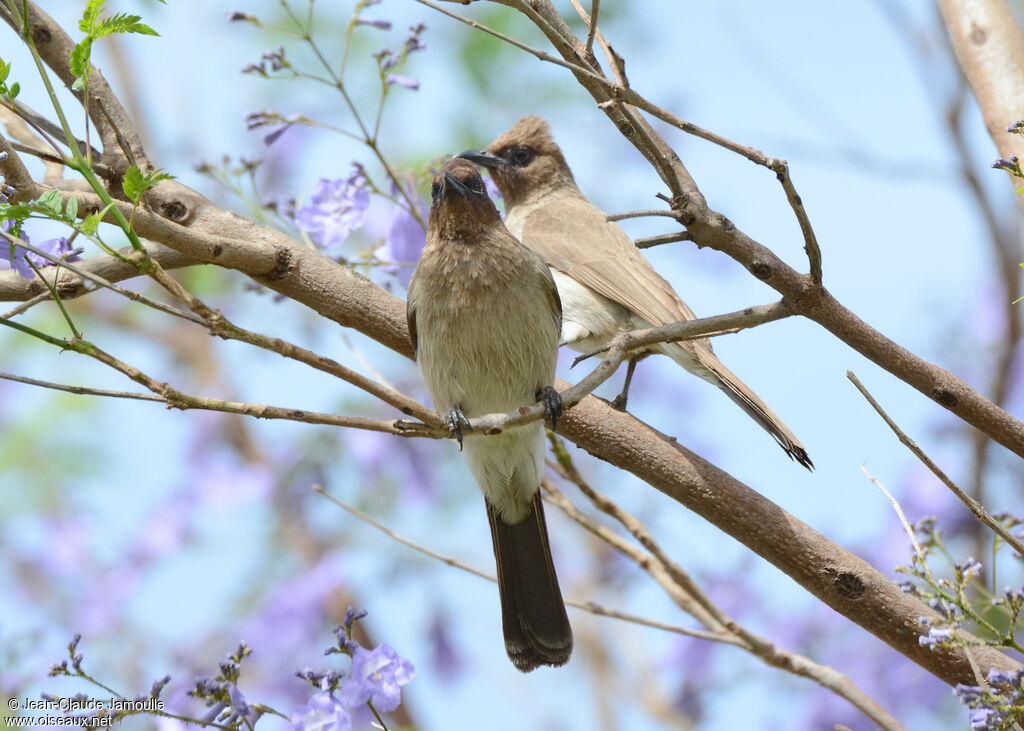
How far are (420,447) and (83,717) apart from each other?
4.34 metres

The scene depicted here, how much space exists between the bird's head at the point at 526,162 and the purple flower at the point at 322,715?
3.68 metres

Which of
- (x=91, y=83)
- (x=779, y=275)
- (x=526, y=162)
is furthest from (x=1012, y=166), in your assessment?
(x=526, y=162)

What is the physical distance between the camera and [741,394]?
159 inches

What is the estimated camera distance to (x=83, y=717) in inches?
93.7

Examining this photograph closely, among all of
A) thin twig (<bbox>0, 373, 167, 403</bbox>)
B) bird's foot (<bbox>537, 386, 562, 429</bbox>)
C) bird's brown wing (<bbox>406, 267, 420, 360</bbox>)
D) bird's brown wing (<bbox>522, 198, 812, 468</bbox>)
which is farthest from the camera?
bird's brown wing (<bbox>522, 198, 812, 468</bbox>)

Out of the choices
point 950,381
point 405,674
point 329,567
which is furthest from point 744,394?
point 329,567

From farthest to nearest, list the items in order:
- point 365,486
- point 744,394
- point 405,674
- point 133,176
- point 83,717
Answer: point 365,486 → point 744,394 → point 405,674 → point 83,717 → point 133,176

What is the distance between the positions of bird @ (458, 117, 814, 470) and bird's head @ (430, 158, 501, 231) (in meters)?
0.49

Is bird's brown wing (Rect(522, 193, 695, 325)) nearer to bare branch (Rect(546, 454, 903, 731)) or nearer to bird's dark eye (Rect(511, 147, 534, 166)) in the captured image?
bird's dark eye (Rect(511, 147, 534, 166))

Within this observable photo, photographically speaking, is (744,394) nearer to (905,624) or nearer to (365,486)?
(905,624)

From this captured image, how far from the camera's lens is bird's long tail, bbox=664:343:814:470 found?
11.6 feet

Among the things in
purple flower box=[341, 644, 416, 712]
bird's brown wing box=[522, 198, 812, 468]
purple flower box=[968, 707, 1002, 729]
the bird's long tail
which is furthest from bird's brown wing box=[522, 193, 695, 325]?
purple flower box=[968, 707, 1002, 729]

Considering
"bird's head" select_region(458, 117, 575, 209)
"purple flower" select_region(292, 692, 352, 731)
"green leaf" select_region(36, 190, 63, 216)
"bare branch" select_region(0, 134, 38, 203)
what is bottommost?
"purple flower" select_region(292, 692, 352, 731)

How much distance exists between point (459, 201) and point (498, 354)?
63 cm
